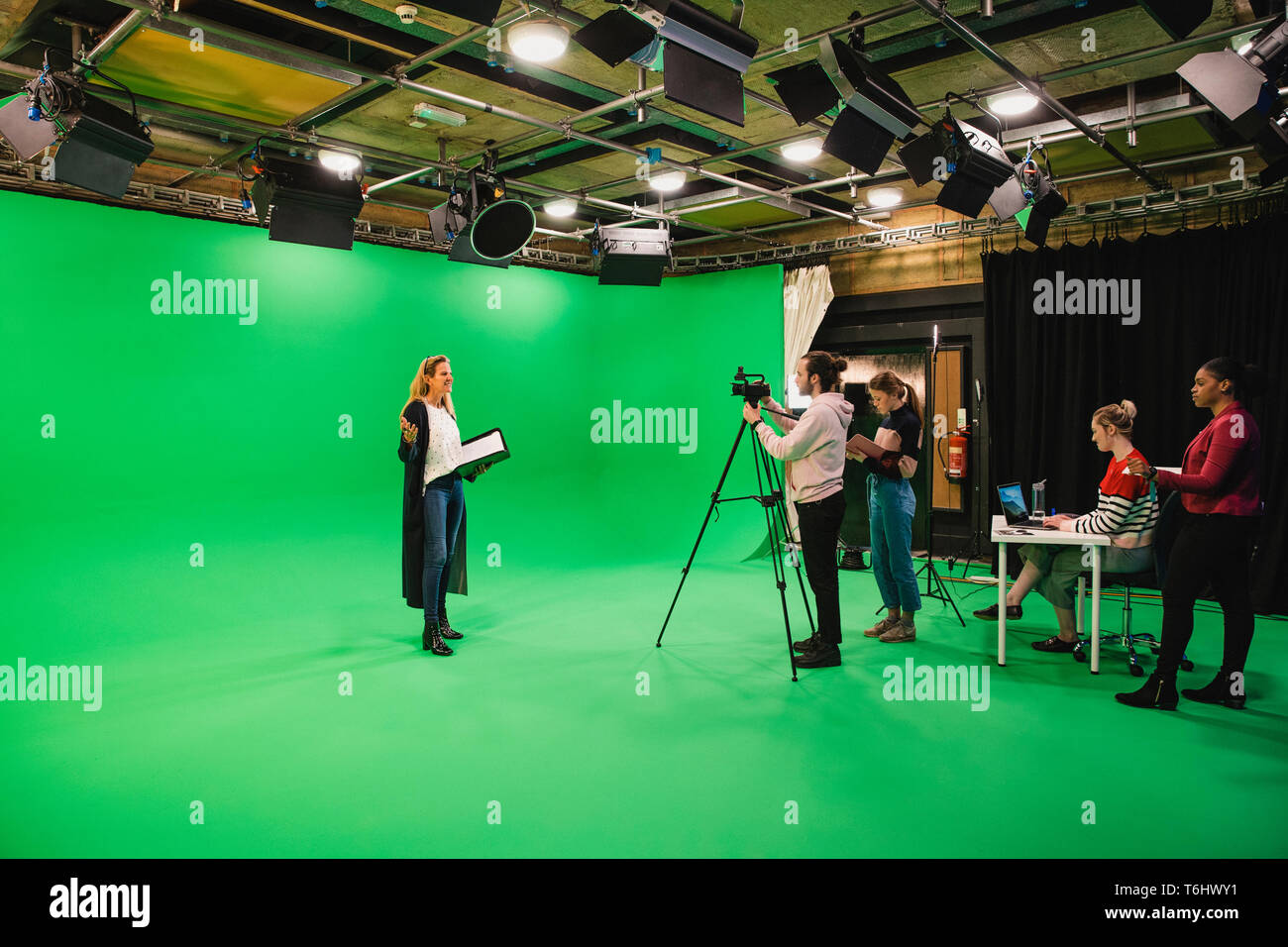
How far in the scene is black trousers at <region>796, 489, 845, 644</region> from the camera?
4121 millimetres

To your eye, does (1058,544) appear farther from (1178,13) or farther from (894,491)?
(1178,13)

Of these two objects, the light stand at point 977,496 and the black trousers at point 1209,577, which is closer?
the black trousers at point 1209,577

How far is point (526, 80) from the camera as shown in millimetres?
4656

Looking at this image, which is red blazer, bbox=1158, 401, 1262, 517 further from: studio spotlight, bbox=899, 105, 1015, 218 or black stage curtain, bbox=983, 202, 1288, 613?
black stage curtain, bbox=983, 202, 1288, 613

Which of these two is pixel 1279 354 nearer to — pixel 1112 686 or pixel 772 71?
pixel 1112 686

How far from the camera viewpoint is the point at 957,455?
7145 mm

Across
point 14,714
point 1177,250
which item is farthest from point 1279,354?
point 14,714

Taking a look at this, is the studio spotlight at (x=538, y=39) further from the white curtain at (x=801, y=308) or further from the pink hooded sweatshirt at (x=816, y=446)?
the white curtain at (x=801, y=308)

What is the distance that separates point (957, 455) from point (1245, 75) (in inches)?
172

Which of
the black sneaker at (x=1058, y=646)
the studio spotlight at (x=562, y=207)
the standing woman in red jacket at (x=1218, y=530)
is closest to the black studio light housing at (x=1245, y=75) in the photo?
the standing woman in red jacket at (x=1218, y=530)

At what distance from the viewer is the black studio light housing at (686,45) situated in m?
2.99

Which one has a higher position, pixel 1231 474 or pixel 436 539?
pixel 1231 474

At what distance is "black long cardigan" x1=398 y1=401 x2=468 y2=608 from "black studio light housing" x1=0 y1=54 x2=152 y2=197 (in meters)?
1.83

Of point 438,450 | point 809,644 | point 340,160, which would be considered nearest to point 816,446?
point 809,644
